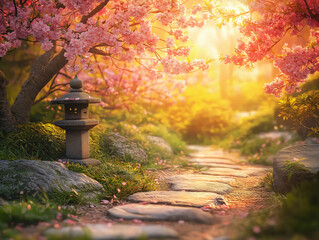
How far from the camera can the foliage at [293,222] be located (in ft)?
7.96

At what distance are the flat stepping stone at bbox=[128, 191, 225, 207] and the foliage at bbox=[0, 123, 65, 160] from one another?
1989 millimetres

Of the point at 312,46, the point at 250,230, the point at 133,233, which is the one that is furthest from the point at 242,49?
the point at 133,233

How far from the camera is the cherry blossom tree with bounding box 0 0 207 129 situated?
4.91m

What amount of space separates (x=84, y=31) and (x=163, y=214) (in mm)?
3399

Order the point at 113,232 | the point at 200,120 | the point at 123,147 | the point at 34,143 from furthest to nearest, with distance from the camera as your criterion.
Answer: the point at 200,120 → the point at 123,147 → the point at 34,143 → the point at 113,232

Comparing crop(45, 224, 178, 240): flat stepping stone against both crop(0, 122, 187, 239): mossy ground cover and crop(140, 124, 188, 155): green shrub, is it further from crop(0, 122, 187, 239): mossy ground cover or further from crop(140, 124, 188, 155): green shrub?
crop(140, 124, 188, 155): green shrub

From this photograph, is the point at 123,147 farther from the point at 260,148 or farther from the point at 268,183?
the point at 260,148

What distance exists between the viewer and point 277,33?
189 inches

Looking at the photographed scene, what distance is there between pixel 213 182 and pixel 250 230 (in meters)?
2.53

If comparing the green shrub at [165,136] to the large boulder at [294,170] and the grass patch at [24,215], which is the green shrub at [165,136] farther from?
the grass patch at [24,215]

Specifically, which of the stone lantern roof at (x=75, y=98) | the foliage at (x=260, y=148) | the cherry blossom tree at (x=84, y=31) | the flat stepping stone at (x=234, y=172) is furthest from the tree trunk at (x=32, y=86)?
the foliage at (x=260, y=148)

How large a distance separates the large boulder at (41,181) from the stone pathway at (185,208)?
0.64m

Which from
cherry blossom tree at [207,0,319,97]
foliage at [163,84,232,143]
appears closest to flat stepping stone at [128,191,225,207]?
cherry blossom tree at [207,0,319,97]

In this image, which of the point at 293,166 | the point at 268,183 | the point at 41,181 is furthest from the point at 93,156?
the point at 293,166
